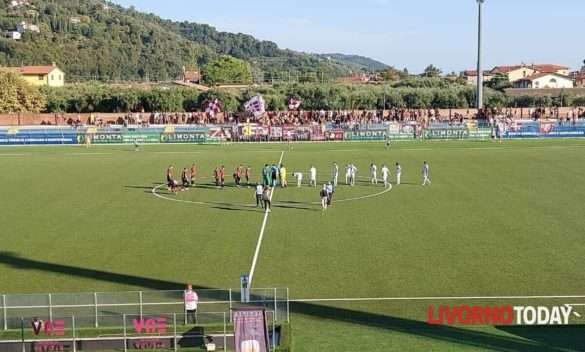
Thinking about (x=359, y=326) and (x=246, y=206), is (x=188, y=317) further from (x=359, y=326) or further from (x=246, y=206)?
(x=246, y=206)

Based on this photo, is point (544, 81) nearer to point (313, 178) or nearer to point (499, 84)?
point (499, 84)

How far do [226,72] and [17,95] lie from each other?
79034mm

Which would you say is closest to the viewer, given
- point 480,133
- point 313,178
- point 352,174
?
point 313,178

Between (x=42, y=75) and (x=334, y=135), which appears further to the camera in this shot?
(x=42, y=75)

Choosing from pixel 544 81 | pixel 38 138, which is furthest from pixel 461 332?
pixel 544 81

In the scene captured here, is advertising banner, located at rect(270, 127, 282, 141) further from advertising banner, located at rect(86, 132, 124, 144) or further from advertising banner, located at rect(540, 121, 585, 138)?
advertising banner, located at rect(540, 121, 585, 138)

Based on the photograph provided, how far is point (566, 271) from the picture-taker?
69.1 ft

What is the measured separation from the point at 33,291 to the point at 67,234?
7393 mm

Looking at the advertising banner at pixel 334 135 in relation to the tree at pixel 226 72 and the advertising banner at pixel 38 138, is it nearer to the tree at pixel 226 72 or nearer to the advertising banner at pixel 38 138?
the advertising banner at pixel 38 138

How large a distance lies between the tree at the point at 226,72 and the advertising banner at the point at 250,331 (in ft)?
513

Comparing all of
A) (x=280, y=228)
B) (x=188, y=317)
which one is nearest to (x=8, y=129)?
(x=280, y=228)

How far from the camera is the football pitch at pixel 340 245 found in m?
17.6

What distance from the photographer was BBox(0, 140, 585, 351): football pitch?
→ 1758 cm

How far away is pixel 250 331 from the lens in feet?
41.5
